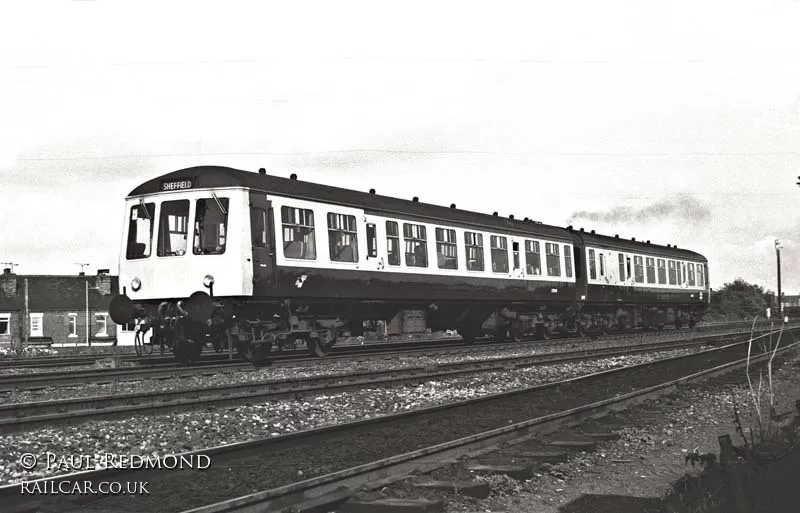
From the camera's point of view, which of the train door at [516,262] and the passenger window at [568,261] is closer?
the train door at [516,262]

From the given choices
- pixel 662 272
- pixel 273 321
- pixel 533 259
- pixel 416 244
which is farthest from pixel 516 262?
pixel 662 272

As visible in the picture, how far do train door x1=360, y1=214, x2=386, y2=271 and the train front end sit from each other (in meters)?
3.81

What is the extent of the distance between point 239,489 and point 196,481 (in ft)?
1.55

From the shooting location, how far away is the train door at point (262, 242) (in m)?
15.7

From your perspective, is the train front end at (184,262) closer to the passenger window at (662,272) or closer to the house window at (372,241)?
the house window at (372,241)

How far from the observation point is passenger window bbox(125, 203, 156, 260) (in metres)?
16.4

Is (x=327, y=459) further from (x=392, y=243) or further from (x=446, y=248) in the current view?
(x=446, y=248)

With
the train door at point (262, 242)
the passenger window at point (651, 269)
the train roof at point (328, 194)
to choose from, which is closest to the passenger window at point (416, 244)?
the train roof at point (328, 194)

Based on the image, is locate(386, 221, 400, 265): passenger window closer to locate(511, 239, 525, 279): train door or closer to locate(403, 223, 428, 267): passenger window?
locate(403, 223, 428, 267): passenger window

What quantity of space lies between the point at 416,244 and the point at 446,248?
1500mm

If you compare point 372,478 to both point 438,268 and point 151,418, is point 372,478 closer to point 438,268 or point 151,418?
point 151,418

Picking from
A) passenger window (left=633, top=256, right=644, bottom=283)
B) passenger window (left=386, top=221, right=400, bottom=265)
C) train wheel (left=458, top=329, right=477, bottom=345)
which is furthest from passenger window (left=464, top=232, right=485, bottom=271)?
passenger window (left=633, top=256, right=644, bottom=283)

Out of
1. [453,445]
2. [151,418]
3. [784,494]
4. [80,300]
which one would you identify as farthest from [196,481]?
[80,300]

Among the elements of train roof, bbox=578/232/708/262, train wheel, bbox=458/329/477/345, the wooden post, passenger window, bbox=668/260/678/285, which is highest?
train roof, bbox=578/232/708/262
